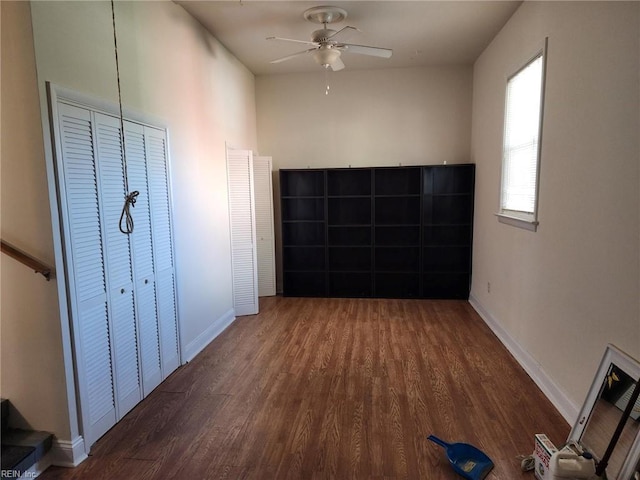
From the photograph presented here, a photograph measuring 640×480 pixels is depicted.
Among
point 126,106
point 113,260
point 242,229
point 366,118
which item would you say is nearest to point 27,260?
point 113,260

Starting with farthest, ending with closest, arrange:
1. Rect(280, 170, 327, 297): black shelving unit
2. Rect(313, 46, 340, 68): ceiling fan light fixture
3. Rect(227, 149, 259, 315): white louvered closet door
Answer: Rect(280, 170, 327, 297): black shelving unit < Rect(227, 149, 259, 315): white louvered closet door < Rect(313, 46, 340, 68): ceiling fan light fixture

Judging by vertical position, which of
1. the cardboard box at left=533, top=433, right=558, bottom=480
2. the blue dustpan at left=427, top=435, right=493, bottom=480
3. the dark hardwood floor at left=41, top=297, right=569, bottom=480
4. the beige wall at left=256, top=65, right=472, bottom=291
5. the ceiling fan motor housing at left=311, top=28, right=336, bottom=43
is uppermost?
the ceiling fan motor housing at left=311, top=28, right=336, bottom=43

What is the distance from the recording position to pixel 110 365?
237cm

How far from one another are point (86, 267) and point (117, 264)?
27cm

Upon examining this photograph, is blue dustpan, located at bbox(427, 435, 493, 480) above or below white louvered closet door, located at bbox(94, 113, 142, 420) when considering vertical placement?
below

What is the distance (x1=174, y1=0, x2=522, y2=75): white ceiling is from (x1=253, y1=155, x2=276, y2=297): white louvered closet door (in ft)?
4.32

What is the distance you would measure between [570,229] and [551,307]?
0.61 m

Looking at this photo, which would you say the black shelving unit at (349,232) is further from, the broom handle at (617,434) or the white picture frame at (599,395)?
the broom handle at (617,434)

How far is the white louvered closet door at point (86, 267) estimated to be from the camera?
2.03 m

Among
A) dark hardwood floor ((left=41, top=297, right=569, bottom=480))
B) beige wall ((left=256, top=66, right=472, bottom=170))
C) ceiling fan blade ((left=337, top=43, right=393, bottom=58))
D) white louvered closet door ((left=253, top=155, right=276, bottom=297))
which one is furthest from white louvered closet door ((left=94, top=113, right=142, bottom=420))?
beige wall ((left=256, top=66, right=472, bottom=170))

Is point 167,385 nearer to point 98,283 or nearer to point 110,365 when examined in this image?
point 110,365

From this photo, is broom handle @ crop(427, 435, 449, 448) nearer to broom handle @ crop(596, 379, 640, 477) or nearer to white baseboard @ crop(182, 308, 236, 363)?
broom handle @ crop(596, 379, 640, 477)

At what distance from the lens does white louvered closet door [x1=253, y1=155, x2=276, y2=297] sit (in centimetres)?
514

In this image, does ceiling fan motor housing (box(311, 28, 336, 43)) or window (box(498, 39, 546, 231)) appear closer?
window (box(498, 39, 546, 231))
